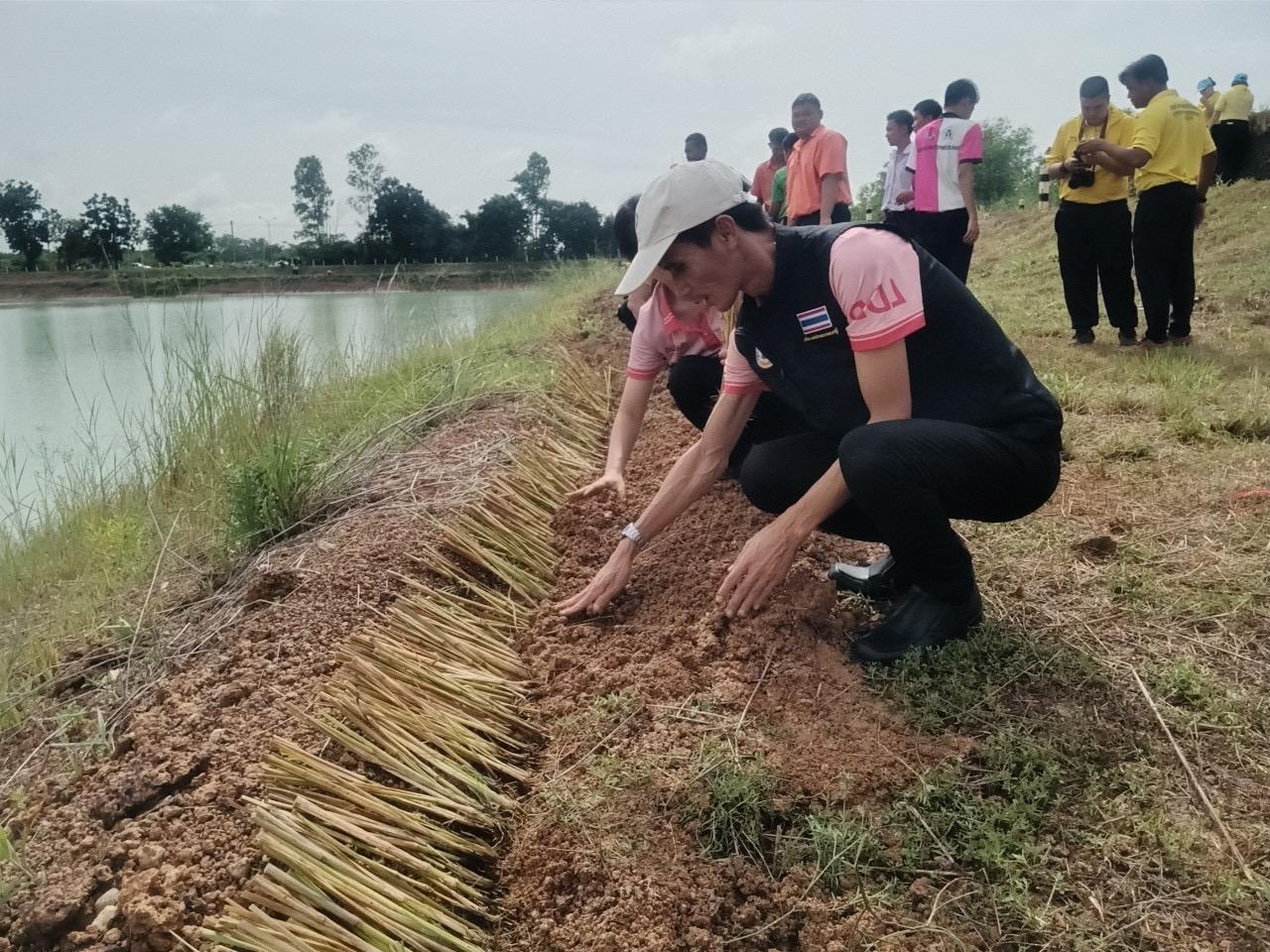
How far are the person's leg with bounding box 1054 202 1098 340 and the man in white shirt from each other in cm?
90

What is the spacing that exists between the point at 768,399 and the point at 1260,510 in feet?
4.91

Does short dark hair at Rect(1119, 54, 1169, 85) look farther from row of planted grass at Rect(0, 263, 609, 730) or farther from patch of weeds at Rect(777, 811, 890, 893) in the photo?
patch of weeds at Rect(777, 811, 890, 893)

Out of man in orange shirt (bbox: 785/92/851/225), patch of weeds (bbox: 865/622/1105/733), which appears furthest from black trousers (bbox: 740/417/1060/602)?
man in orange shirt (bbox: 785/92/851/225)

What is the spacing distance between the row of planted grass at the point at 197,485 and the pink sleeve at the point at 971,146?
2802 mm

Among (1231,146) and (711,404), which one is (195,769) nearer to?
(711,404)

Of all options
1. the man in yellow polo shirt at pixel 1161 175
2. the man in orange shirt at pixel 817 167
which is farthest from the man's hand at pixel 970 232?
the man in orange shirt at pixel 817 167

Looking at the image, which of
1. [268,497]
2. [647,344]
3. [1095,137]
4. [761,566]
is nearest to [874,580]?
[761,566]

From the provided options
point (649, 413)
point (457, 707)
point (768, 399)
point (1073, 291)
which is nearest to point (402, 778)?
point (457, 707)

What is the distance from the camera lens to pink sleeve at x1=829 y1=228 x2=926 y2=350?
5.63ft

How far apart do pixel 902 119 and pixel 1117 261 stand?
2.35 meters

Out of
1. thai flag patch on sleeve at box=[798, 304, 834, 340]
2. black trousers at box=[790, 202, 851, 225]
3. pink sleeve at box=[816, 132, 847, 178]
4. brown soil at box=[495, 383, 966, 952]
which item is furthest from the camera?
black trousers at box=[790, 202, 851, 225]

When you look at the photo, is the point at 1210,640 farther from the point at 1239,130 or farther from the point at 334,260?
the point at 1239,130

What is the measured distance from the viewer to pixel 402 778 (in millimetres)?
1657

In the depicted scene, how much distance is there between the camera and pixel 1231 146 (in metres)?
10.0
